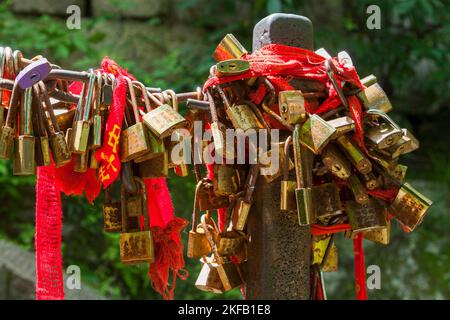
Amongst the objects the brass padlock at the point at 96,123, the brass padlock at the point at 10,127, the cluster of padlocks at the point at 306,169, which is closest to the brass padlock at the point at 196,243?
the cluster of padlocks at the point at 306,169

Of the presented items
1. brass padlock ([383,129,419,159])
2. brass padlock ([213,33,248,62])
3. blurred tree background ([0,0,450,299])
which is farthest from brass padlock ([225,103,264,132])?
blurred tree background ([0,0,450,299])

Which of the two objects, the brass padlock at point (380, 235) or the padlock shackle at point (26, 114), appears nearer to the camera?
the padlock shackle at point (26, 114)

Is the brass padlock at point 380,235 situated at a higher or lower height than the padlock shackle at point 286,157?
lower

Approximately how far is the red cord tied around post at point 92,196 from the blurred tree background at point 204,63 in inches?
61.9

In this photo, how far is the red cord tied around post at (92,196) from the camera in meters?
1.00

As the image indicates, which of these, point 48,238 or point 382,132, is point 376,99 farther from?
point 48,238

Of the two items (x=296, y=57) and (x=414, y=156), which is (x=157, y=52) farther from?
(x=296, y=57)

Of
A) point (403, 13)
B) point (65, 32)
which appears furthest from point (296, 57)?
point (65, 32)

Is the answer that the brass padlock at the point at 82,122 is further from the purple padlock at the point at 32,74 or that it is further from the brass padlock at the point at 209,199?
the brass padlock at the point at 209,199

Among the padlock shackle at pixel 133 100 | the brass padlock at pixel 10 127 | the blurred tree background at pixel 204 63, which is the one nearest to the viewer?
the brass padlock at pixel 10 127

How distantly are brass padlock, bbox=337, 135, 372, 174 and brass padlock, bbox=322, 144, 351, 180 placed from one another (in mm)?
11

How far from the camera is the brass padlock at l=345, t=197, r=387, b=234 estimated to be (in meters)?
1.08

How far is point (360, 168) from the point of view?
1.06 m
